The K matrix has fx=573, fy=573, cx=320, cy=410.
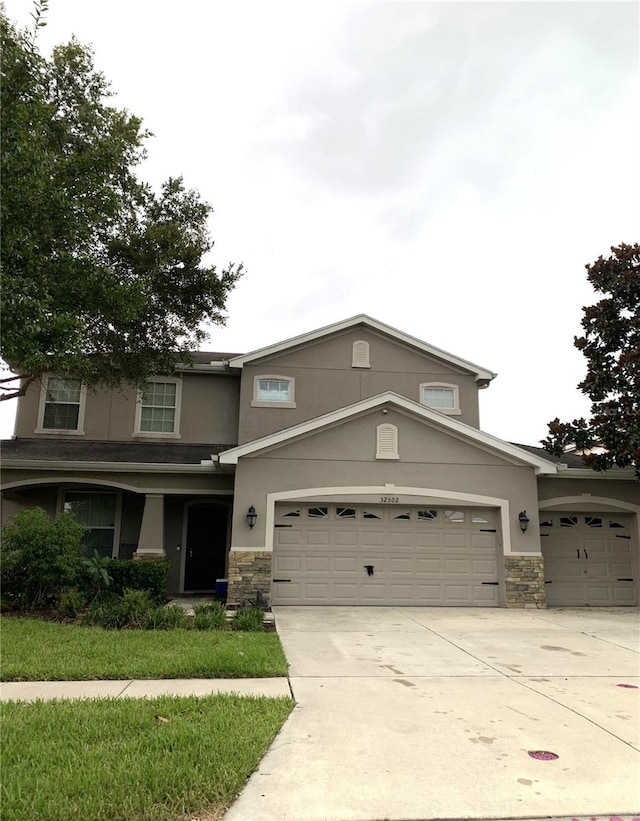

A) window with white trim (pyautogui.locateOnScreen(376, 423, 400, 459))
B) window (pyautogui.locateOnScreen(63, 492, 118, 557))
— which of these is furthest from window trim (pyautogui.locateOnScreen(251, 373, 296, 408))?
window (pyautogui.locateOnScreen(63, 492, 118, 557))

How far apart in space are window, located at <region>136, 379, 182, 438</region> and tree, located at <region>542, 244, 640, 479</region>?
10.0m

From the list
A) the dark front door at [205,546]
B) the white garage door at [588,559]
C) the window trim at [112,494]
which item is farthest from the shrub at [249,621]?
the white garage door at [588,559]

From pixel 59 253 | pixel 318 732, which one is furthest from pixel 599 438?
pixel 59 253

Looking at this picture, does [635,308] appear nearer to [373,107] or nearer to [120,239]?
[373,107]

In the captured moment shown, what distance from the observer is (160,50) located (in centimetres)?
939

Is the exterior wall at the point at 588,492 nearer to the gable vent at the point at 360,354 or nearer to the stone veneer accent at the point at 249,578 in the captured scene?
the gable vent at the point at 360,354

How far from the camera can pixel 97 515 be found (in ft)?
50.3

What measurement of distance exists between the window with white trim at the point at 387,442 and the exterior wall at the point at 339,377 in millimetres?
3308

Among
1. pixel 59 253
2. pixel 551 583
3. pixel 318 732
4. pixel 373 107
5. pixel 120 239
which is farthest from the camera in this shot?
pixel 551 583

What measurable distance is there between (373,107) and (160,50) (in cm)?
419

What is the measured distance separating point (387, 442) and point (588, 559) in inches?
236

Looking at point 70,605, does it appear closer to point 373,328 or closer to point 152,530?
point 152,530

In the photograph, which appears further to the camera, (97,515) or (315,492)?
(97,515)

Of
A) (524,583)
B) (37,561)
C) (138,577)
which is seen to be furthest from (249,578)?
(524,583)
